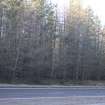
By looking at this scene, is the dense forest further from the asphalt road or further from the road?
the road

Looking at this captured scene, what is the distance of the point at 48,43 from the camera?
47844 mm

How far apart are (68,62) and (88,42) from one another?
5213 millimetres

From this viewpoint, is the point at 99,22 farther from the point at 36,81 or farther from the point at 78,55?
the point at 36,81

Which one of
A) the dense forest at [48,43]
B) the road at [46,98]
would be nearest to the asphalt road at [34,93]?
the road at [46,98]

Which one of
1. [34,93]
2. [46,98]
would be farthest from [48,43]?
[46,98]

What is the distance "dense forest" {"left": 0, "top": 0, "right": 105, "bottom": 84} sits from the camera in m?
43.1

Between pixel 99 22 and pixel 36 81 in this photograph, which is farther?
pixel 99 22

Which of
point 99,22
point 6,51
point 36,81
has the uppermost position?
point 99,22

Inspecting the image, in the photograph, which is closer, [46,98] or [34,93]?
[46,98]

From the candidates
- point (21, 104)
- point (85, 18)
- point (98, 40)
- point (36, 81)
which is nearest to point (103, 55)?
point (98, 40)

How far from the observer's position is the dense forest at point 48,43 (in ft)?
141

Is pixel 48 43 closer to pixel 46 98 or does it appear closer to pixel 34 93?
pixel 34 93

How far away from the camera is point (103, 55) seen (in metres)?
54.4

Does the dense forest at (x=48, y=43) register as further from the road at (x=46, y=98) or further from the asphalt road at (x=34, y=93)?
the road at (x=46, y=98)
